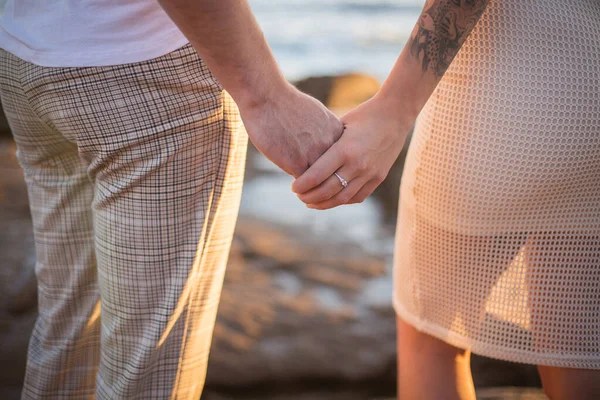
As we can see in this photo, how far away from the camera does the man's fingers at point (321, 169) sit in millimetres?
1156

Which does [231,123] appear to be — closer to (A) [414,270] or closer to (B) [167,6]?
(B) [167,6]

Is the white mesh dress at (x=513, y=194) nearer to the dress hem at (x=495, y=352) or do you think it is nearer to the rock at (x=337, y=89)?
the dress hem at (x=495, y=352)

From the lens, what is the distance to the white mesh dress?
1.20 m

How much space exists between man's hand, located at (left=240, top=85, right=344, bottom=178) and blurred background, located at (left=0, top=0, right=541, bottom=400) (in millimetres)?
1417

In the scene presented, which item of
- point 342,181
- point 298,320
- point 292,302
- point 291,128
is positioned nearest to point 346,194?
point 342,181

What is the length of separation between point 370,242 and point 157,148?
2.55 metres

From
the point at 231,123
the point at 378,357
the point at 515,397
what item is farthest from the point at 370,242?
the point at 231,123

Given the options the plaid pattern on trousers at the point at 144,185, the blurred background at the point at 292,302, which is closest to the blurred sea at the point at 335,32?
the blurred background at the point at 292,302

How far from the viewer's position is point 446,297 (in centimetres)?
144

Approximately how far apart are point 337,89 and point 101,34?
5948 mm

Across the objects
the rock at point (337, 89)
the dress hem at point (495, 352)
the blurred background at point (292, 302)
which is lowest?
the rock at point (337, 89)

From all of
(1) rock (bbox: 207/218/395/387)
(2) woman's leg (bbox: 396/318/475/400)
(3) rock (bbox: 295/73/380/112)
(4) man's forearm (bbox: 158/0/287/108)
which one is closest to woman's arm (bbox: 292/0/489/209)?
(4) man's forearm (bbox: 158/0/287/108)

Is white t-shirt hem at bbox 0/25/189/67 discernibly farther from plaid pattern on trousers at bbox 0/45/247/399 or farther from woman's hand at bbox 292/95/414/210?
woman's hand at bbox 292/95/414/210

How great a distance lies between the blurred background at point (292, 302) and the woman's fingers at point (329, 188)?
1.36 metres
